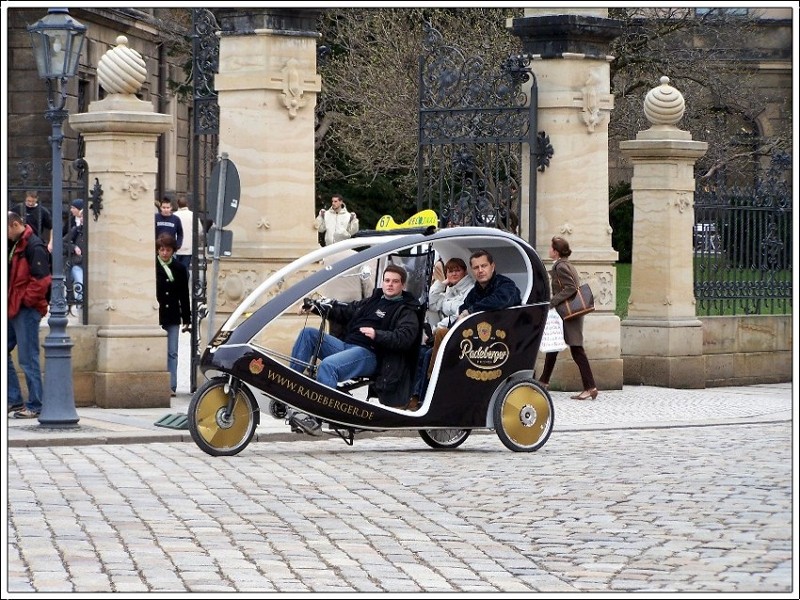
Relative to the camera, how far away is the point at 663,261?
19.7m

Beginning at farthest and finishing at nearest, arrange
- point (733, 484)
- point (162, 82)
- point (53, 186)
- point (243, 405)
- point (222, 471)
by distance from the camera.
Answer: point (162, 82)
point (53, 186)
point (243, 405)
point (222, 471)
point (733, 484)

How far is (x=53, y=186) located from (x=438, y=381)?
12.5ft

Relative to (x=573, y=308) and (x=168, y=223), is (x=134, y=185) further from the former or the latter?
(x=573, y=308)

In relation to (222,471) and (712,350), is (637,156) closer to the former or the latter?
(712,350)

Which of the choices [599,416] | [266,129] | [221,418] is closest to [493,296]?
[221,418]

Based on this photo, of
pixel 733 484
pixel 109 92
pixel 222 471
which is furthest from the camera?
pixel 109 92

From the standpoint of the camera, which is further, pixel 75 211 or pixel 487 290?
pixel 75 211

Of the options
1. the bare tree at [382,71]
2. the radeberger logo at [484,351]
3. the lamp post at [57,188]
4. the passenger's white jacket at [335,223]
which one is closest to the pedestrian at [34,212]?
the lamp post at [57,188]

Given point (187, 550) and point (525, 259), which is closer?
point (187, 550)

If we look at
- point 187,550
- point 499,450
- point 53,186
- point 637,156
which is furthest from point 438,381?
point 637,156

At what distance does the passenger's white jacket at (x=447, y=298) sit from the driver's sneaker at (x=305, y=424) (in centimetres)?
118

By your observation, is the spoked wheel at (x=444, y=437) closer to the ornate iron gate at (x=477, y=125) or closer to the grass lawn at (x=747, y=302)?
the ornate iron gate at (x=477, y=125)

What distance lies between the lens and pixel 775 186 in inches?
806

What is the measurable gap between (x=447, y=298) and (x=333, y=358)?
1060 mm
